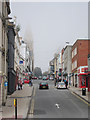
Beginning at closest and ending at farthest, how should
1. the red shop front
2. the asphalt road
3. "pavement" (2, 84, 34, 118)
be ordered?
"pavement" (2, 84, 34, 118), the asphalt road, the red shop front

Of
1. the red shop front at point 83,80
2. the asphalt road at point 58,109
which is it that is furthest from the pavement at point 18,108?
the red shop front at point 83,80

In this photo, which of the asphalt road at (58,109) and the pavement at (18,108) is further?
the asphalt road at (58,109)

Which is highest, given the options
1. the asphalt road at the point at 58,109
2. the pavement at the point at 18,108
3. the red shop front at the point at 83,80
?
the red shop front at the point at 83,80

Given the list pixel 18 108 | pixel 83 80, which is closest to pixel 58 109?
pixel 18 108

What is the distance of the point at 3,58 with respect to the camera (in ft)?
73.1

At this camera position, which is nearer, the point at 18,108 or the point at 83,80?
the point at 18,108

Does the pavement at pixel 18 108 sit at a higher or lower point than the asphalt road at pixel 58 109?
higher

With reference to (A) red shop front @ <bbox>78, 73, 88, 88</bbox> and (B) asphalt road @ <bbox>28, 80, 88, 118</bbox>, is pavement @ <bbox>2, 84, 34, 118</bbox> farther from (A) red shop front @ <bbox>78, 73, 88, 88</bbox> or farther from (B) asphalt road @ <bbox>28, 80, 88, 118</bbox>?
(A) red shop front @ <bbox>78, 73, 88, 88</bbox>

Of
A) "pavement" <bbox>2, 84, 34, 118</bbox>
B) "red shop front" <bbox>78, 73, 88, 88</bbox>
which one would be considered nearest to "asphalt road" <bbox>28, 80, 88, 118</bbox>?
"pavement" <bbox>2, 84, 34, 118</bbox>

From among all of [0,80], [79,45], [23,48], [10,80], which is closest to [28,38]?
[23,48]

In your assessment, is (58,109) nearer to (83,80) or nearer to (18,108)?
(18,108)

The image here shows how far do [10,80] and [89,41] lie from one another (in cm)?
2279

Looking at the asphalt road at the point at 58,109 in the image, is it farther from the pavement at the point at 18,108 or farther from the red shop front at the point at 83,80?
the red shop front at the point at 83,80

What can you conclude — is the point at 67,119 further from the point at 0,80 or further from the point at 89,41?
the point at 89,41
